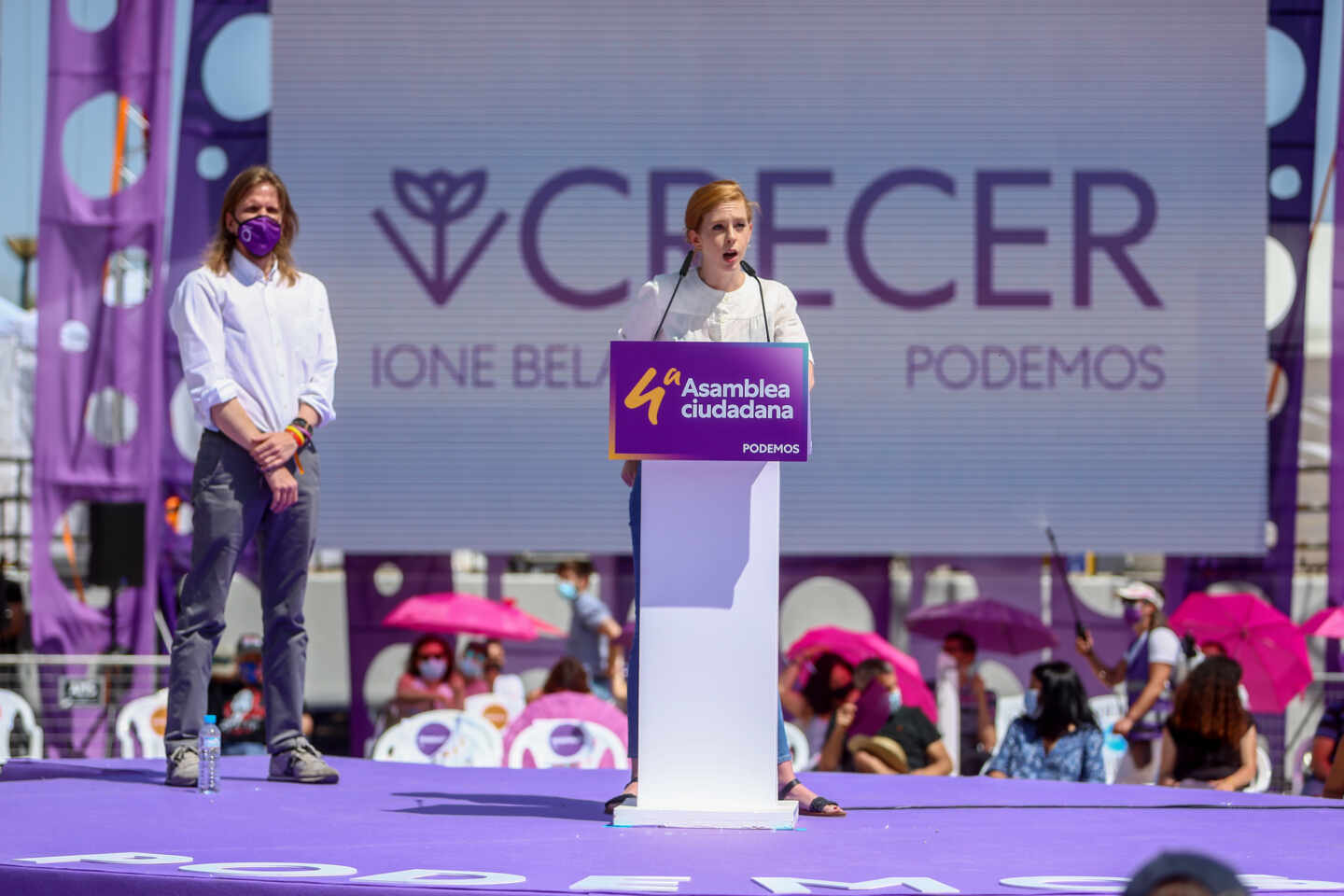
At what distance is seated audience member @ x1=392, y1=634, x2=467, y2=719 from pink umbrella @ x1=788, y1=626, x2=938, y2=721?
5.42 ft

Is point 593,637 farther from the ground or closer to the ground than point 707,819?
closer to the ground

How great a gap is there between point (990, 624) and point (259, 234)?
5.77 metres

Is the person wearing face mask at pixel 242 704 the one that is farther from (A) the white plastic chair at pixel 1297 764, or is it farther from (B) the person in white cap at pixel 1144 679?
(A) the white plastic chair at pixel 1297 764

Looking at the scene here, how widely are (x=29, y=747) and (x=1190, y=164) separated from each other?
6.28 metres

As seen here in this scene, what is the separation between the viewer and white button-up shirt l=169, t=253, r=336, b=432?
3.44m

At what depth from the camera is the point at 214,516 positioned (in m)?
3.46

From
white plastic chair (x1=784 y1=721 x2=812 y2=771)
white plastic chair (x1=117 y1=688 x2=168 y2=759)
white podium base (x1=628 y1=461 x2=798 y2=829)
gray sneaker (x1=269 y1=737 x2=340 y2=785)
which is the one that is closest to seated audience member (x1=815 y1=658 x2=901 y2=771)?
white plastic chair (x1=784 y1=721 x2=812 y2=771)

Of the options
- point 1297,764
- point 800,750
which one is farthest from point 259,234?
point 1297,764

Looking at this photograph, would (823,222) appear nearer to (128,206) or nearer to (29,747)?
(128,206)

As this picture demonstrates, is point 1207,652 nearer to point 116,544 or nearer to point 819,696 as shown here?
point 819,696

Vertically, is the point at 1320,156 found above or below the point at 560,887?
above

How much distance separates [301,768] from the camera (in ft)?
12.1

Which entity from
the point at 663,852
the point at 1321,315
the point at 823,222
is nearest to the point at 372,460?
the point at 823,222

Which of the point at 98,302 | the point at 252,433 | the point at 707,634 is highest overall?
the point at 98,302
